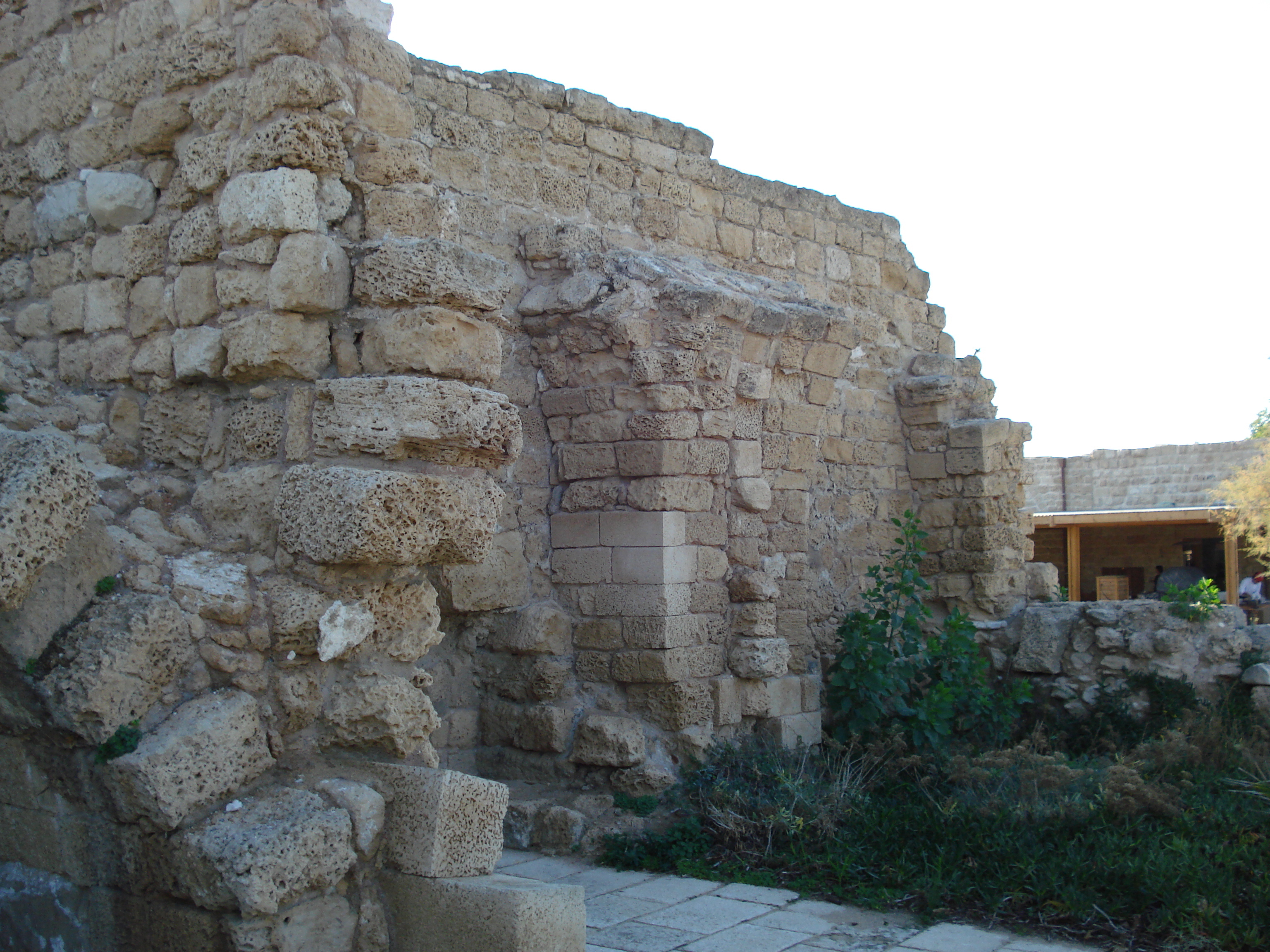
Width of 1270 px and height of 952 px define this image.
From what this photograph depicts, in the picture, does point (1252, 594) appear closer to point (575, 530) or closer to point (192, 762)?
point (575, 530)

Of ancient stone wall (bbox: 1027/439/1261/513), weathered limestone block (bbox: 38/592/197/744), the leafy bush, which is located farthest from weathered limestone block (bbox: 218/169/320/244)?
ancient stone wall (bbox: 1027/439/1261/513)

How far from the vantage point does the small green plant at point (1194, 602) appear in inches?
279

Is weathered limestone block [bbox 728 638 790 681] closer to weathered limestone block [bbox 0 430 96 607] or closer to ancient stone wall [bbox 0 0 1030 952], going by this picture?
ancient stone wall [bbox 0 0 1030 952]

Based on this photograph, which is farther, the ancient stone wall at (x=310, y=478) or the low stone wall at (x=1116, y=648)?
the low stone wall at (x=1116, y=648)

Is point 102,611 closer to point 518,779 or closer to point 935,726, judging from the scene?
point 518,779

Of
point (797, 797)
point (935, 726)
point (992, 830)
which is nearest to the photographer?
point (992, 830)

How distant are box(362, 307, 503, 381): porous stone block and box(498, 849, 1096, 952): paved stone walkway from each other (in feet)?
6.84

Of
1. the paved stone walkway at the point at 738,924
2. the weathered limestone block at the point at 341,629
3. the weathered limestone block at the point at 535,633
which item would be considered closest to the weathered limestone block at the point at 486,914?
the weathered limestone block at the point at 341,629

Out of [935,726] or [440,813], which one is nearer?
[440,813]

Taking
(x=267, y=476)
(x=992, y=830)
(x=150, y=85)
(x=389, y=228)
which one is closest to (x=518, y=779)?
(x=992, y=830)

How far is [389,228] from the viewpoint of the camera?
367 cm

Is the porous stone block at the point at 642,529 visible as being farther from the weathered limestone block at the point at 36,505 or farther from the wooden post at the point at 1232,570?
the wooden post at the point at 1232,570

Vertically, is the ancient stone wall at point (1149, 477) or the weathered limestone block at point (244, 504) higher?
the ancient stone wall at point (1149, 477)

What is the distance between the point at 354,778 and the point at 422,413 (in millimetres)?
1137
